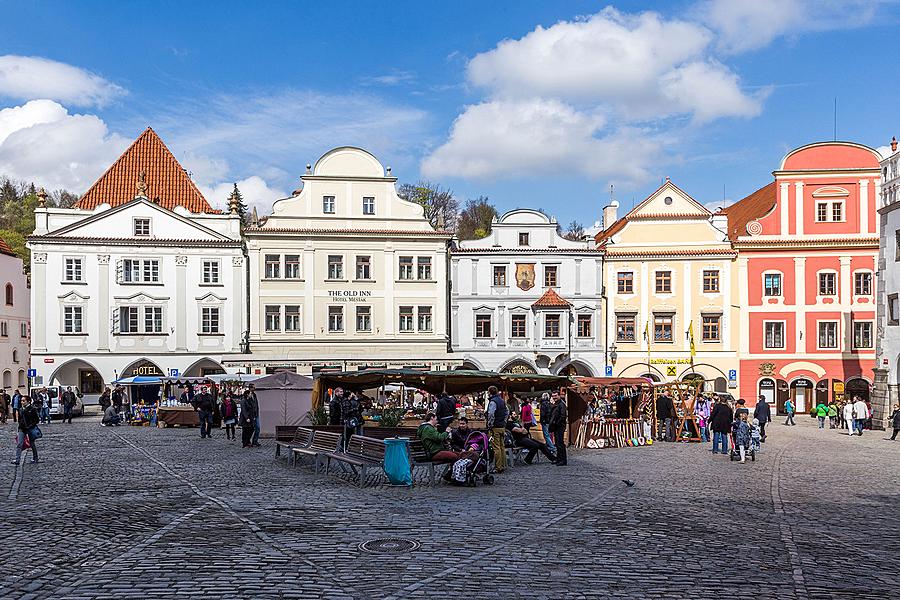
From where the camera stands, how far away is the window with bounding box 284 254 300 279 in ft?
154

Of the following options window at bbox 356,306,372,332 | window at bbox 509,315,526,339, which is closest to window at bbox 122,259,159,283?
window at bbox 356,306,372,332

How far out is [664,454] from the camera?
76.5ft

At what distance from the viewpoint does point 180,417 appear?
113 ft

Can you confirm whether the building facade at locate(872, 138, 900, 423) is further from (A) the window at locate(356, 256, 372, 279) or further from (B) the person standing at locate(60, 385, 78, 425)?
(B) the person standing at locate(60, 385, 78, 425)

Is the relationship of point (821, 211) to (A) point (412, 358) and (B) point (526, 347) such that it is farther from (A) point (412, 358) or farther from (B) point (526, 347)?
(A) point (412, 358)

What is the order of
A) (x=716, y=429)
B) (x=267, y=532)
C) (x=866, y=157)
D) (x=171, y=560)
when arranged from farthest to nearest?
1. (x=866, y=157)
2. (x=716, y=429)
3. (x=267, y=532)
4. (x=171, y=560)

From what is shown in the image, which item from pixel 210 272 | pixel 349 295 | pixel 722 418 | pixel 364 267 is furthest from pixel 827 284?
pixel 210 272

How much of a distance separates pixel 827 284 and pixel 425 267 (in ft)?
66.1

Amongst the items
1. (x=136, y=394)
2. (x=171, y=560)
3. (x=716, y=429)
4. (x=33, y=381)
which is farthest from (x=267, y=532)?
(x=33, y=381)

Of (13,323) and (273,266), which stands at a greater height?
(273,266)

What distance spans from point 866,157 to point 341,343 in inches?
1081

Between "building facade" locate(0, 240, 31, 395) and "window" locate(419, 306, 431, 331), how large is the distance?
27874 mm

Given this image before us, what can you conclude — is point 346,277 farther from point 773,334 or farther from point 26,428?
point 26,428

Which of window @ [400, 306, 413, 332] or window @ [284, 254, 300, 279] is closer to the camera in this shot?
window @ [284, 254, 300, 279]
